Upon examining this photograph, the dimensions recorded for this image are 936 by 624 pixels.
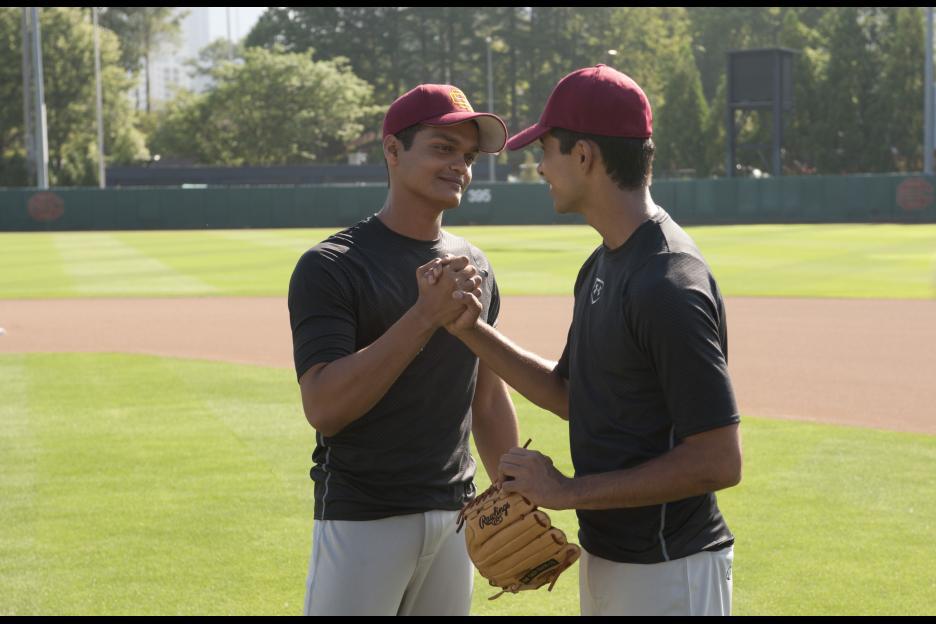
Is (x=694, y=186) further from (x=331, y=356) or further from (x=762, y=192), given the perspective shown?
(x=331, y=356)

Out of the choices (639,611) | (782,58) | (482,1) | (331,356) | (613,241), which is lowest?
(639,611)

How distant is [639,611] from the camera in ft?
10.3

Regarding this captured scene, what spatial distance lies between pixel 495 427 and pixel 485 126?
990 millimetres

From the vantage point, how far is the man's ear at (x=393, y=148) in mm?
3834

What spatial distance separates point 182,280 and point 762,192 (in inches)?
1072

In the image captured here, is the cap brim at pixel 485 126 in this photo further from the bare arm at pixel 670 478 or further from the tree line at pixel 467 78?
the tree line at pixel 467 78

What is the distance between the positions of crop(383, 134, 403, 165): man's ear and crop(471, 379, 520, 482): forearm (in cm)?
80

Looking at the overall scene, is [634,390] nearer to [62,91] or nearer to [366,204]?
[366,204]

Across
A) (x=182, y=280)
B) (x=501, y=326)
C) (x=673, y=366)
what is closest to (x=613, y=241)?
(x=673, y=366)

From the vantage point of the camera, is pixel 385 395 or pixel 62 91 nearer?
pixel 385 395

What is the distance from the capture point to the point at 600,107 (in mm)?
3102

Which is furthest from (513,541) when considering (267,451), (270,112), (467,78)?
(467,78)

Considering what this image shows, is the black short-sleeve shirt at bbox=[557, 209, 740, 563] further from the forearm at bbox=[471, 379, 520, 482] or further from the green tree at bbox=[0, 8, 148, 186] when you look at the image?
the green tree at bbox=[0, 8, 148, 186]
